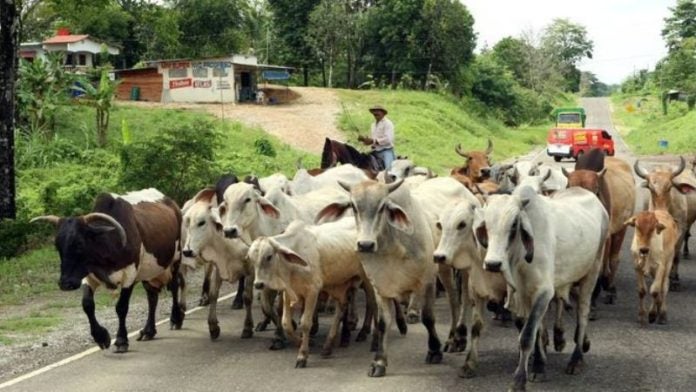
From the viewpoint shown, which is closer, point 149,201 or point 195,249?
point 195,249

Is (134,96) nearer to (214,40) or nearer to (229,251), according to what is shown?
(214,40)

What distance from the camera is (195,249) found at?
30.6 feet

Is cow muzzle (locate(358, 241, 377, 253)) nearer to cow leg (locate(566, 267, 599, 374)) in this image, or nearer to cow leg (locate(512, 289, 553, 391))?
cow leg (locate(512, 289, 553, 391))

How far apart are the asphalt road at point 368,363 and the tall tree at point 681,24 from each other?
77.7 meters

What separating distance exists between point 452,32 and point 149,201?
46822 mm

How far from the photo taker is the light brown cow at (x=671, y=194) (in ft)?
36.7

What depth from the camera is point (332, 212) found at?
902cm

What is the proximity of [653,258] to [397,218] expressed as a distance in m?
3.26

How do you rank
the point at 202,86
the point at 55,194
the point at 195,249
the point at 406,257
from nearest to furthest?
the point at 406,257 → the point at 195,249 → the point at 55,194 → the point at 202,86

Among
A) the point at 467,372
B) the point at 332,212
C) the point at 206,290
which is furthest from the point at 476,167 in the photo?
the point at 467,372

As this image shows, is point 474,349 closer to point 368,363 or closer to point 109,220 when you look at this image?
point 368,363

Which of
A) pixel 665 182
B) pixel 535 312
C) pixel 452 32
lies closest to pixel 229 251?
pixel 535 312

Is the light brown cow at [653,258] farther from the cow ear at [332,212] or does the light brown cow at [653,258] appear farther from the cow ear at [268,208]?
the cow ear at [268,208]

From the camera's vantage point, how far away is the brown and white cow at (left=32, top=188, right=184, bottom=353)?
8.53m
